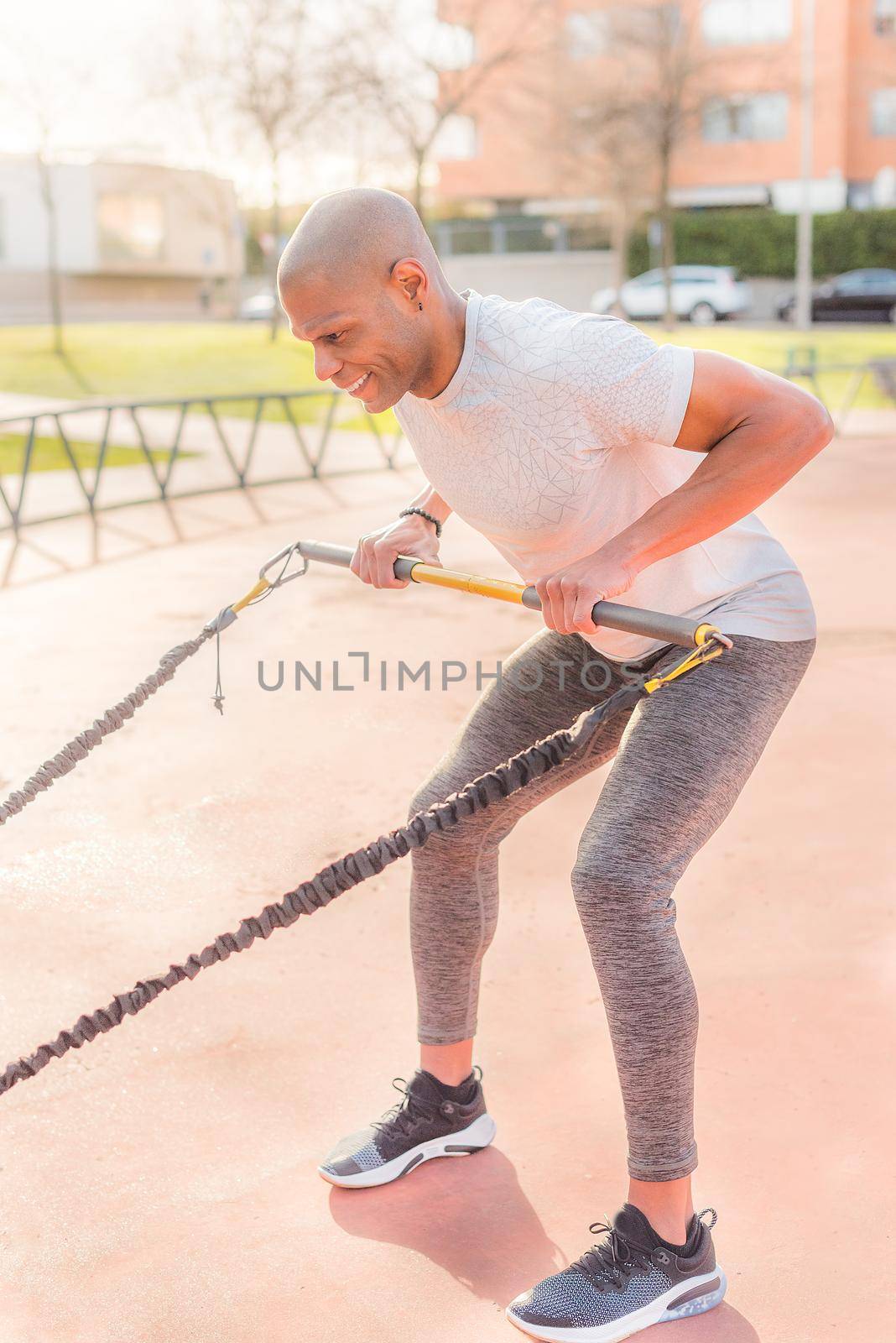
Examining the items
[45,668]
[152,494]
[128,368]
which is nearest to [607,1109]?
[45,668]

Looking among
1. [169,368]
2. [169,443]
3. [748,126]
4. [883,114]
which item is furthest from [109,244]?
[169,443]

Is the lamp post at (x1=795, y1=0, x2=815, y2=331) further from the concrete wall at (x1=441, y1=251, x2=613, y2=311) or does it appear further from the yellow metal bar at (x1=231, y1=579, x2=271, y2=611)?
the yellow metal bar at (x1=231, y1=579, x2=271, y2=611)

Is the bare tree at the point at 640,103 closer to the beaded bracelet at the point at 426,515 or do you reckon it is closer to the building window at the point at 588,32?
the building window at the point at 588,32

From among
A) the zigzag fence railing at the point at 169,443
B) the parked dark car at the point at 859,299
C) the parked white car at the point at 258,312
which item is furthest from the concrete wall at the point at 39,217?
the zigzag fence railing at the point at 169,443

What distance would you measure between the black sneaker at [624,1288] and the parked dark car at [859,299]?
34369 mm

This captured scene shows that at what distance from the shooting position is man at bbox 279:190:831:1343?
7.02 ft

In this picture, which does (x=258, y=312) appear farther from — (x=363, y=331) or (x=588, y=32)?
(x=363, y=331)

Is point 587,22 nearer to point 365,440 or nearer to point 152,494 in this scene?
point 365,440

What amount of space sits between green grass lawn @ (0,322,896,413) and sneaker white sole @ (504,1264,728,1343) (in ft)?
48.7

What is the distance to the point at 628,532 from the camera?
85.7 inches

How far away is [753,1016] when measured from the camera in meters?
3.25

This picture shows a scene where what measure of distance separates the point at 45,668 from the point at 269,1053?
3569 millimetres

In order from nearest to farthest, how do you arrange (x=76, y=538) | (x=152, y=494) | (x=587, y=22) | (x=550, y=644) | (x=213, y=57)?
(x=550, y=644), (x=76, y=538), (x=152, y=494), (x=213, y=57), (x=587, y=22)

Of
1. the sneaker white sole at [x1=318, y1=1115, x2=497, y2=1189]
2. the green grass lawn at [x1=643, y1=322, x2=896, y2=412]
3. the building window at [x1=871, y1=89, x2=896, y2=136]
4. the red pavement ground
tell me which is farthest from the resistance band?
the building window at [x1=871, y1=89, x2=896, y2=136]
